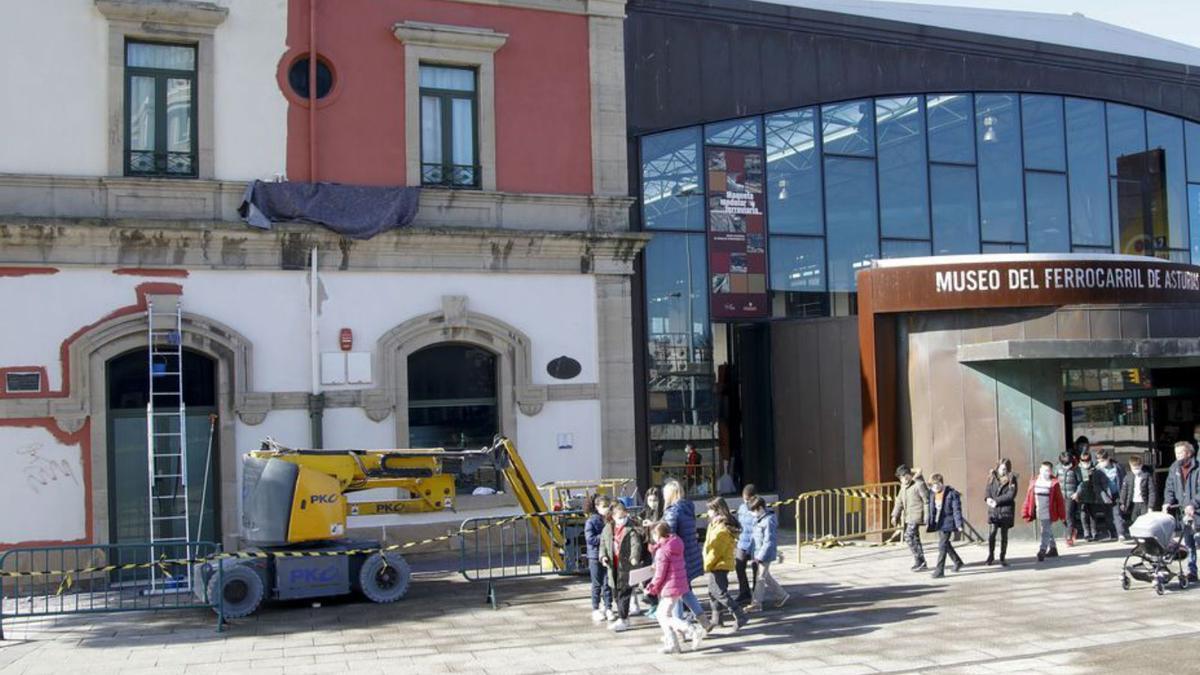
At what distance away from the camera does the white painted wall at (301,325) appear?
1747cm

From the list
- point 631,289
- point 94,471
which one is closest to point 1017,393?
point 631,289

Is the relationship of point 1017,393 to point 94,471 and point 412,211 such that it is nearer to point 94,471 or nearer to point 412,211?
point 412,211

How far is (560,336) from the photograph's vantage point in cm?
2080

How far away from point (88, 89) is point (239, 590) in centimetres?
829

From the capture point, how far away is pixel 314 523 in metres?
15.5

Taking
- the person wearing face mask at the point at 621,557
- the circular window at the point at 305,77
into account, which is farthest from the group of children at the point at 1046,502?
the circular window at the point at 305,77

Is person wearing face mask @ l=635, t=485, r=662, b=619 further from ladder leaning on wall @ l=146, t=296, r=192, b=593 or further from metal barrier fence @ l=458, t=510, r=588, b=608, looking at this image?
ladder leaning on wall @ l=146, t=296, r=192, b=593

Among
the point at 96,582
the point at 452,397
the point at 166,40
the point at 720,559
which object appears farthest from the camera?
the point at 452,397

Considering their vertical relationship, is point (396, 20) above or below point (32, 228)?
above

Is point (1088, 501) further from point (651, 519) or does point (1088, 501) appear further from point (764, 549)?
point (651, 519)

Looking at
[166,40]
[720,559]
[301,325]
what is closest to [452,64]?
[166,40]

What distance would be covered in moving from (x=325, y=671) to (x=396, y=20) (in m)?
11.8

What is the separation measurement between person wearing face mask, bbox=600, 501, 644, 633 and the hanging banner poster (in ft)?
31.8

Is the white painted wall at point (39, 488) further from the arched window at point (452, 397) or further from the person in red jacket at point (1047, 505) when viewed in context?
the person in red jacket at point (1047, 505)
